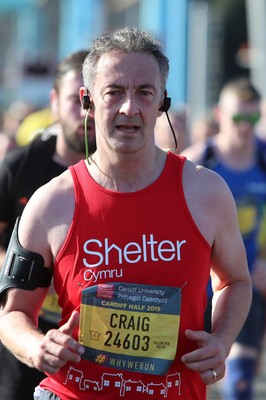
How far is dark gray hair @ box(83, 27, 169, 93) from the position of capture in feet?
12.0

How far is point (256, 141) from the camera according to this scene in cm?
786

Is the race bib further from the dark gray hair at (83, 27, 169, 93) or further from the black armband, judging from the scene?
the dark gray hair at (83, 27, 169, 93)

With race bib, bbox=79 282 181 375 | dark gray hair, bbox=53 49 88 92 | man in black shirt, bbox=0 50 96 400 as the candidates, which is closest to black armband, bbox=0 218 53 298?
race bib, bbox=79 282 181 375

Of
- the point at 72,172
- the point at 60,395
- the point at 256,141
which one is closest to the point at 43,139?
the point at 72,172

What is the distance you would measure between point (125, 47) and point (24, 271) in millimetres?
861

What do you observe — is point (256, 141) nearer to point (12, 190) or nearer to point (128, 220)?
point (12, 190)

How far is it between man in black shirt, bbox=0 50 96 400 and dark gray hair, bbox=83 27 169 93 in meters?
1.17

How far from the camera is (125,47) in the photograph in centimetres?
366

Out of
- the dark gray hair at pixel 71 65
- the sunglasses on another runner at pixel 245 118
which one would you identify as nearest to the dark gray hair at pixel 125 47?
the dark gray hair at pixel 71 65

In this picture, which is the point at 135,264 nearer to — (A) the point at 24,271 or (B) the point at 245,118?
(A) the point at 24,271

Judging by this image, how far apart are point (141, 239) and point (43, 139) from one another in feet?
6.55

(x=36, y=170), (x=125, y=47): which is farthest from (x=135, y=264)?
(x=36, y=170)

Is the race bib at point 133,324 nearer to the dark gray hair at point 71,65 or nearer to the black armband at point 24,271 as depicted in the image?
the black armband at point 24,271

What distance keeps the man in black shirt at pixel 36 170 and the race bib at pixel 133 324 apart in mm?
1352
